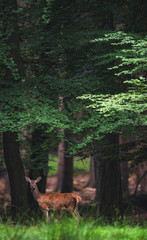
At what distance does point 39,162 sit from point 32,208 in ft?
6.21

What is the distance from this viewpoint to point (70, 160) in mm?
18891

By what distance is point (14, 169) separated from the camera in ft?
35.0

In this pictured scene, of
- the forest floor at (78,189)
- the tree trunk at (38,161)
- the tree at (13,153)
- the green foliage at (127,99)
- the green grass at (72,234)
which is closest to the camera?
the green grass at (72,234)

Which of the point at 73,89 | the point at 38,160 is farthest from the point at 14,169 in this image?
the point at 38,160

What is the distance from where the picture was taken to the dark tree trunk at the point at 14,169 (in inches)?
420

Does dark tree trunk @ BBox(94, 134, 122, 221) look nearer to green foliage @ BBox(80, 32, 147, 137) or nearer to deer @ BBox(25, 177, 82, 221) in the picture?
deer @ BBox(25, 177, 82, 221)

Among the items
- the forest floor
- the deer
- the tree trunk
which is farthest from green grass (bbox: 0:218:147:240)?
the tree trunk

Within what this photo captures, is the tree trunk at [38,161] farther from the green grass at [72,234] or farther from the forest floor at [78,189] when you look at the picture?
the green grass at [72,234]

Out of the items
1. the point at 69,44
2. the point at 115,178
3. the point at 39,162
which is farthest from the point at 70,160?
the point at 69,44

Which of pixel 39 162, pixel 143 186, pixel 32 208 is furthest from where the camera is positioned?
pixel 143 186

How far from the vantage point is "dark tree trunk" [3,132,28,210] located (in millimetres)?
10664

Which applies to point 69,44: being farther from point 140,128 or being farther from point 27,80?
point 140,128

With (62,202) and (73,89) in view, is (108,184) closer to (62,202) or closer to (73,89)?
(62,202)

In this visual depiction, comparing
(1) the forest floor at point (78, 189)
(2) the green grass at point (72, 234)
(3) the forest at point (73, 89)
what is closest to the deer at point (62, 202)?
(3) the forest at point (73, 89)
